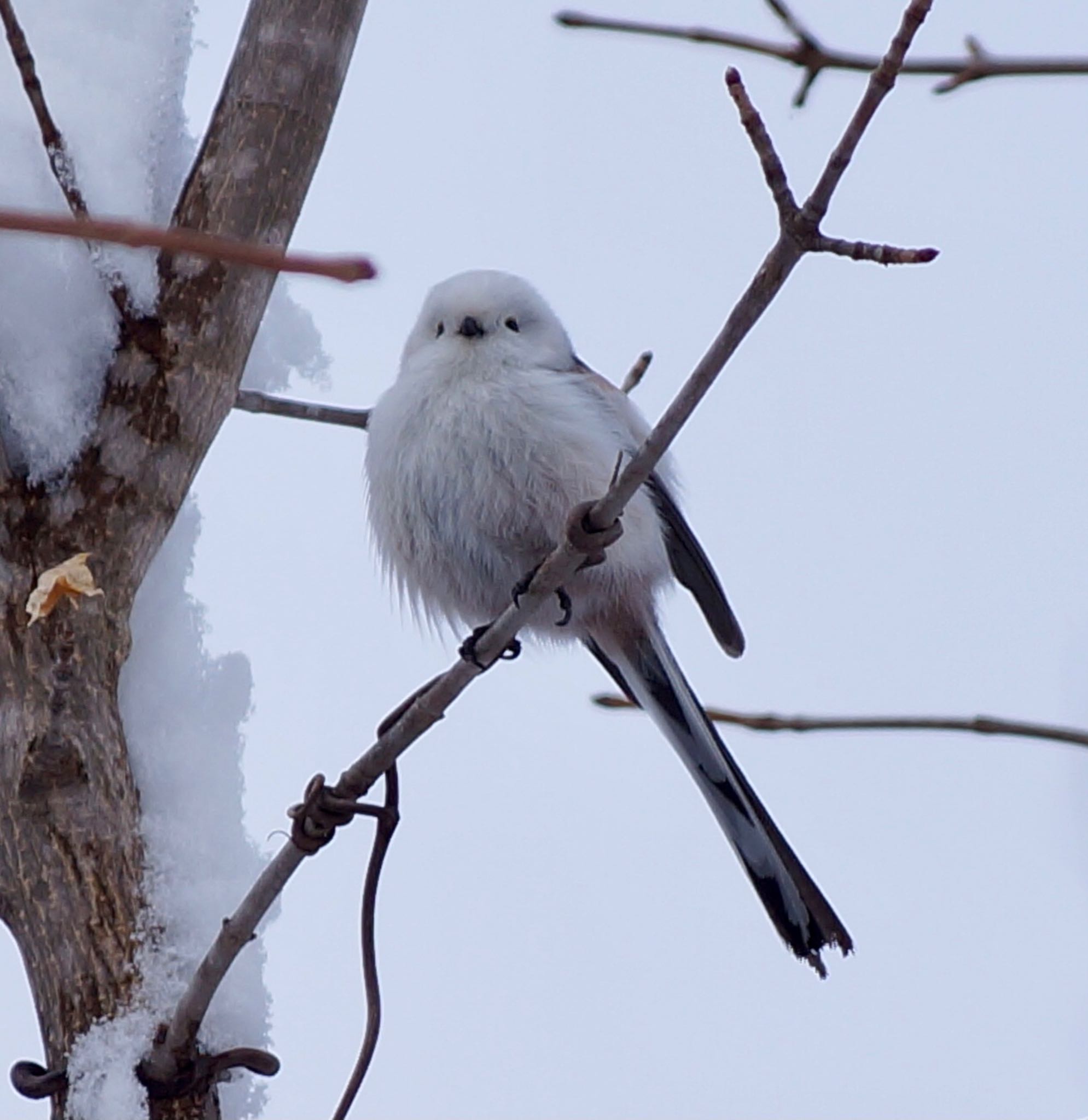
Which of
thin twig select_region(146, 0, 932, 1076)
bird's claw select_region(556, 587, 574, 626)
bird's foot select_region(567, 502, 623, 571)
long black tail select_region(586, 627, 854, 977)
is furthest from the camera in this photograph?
bird's claw select_region(556, 587, 574, 626)

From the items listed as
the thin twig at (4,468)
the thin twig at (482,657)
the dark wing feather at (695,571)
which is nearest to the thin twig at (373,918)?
the thin twig at (482,657)

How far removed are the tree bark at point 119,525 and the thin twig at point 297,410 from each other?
17cm

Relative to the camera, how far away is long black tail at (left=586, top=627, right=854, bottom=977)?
183 centimetres

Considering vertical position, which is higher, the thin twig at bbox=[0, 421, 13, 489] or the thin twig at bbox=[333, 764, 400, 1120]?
the thin twig at bbox=[0, 421, 13, 489]

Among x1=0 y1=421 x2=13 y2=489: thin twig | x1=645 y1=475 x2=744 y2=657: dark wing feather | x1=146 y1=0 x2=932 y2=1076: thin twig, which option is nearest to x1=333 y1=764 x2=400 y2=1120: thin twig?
x1=146 y1=0 x2=932 y2=1076: thin twig

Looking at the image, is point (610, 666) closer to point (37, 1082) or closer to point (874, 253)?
point (37, 1082)

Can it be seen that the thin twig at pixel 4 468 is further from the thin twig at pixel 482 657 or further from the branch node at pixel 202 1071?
the branch node at pixel 202 1071

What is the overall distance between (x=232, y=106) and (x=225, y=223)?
0.53 ft

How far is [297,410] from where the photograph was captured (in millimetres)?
2150

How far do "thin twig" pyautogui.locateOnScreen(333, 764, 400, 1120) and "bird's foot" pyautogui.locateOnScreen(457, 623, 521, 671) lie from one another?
0.43 feet

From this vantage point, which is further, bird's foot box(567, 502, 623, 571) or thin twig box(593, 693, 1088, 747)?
bird's foot box(567, 502, 623, 571)

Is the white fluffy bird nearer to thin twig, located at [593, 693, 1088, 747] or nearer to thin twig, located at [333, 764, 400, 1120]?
thin twig, located at [333, 764, 400, 1120]

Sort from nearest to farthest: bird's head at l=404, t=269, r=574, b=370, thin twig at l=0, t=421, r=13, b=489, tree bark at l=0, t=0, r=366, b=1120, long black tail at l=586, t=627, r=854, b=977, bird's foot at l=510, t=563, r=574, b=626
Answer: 1. tree bark at l=0, t=0, r=366, b=1120
2. thin twig at l=0, t=421, r=13, b=489
3. bird's foot at l=510, t=563, r=574, b=626
4. long black tail at l=586, t=627, r=854, b=977
5. bird's head at l=404, t=269, r=574, b=370

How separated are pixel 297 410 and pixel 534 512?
1.28ft
